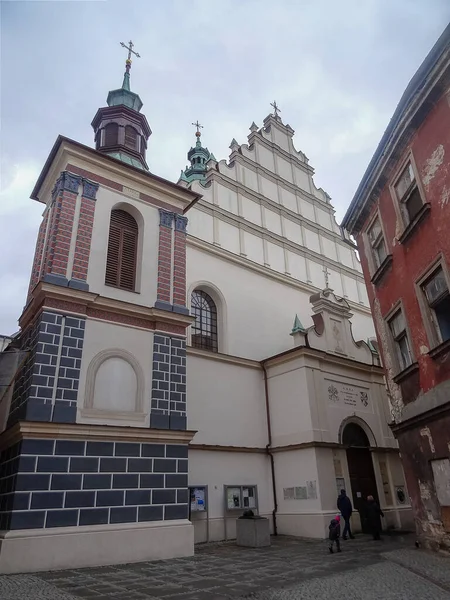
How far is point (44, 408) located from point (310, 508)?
332 inches

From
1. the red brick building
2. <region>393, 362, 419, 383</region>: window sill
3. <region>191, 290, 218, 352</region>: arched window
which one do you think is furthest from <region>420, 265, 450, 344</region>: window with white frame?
<region>191, 290, 218, 352</region>: arched window

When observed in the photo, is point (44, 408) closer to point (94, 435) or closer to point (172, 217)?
point (94, 435)

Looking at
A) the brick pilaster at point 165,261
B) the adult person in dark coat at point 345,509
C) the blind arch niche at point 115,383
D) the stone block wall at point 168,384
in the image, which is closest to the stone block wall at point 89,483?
the stone block wall at point 168,384

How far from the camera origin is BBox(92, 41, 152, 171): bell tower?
1532cm

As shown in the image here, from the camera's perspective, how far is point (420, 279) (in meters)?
9.52

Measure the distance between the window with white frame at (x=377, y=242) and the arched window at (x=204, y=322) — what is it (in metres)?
6.49

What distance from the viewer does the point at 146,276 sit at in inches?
487

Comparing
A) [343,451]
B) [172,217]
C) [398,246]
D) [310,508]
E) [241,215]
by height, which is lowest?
[310,508]

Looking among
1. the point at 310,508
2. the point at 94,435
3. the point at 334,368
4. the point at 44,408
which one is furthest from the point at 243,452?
the point at 44,408

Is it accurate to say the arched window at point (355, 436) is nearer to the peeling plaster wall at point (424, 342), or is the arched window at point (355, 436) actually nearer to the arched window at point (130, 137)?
the peeling plaster wall at point (424, 342)

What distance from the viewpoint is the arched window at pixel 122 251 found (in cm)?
1211

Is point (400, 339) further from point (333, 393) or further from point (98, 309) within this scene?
point (98, 309)

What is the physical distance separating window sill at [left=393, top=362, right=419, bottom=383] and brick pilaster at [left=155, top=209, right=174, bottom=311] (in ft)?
19.8

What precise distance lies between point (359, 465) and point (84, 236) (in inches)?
453
